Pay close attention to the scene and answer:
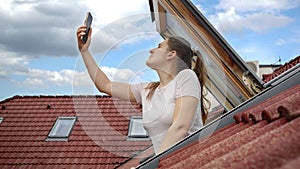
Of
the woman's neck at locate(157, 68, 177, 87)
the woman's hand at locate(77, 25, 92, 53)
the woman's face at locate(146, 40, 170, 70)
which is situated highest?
the woman's hand at locate(77, 25, 92, 53)

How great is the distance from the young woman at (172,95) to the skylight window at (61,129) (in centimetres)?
532

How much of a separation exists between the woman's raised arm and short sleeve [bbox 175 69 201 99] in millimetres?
266

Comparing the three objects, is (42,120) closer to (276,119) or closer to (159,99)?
(159,99)

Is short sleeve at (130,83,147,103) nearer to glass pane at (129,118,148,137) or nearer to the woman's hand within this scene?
the woman's hand

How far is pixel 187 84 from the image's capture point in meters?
1.26

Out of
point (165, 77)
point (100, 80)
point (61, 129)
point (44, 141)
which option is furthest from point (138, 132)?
point (165, 77)

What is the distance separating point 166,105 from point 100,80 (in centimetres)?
40

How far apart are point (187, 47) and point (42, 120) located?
616cm

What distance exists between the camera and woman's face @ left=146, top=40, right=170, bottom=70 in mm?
1280

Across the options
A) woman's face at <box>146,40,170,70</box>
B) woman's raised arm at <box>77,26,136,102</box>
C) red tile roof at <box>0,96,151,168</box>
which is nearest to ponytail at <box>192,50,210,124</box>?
woman's face at <box>146,40,170,70</box>

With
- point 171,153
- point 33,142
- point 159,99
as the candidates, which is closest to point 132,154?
point 159,99

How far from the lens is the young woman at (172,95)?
1.21m

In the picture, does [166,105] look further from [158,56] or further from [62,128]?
[62,128]

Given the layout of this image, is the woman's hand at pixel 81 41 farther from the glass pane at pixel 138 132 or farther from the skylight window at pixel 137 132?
the glass pane at pixel 138 132
